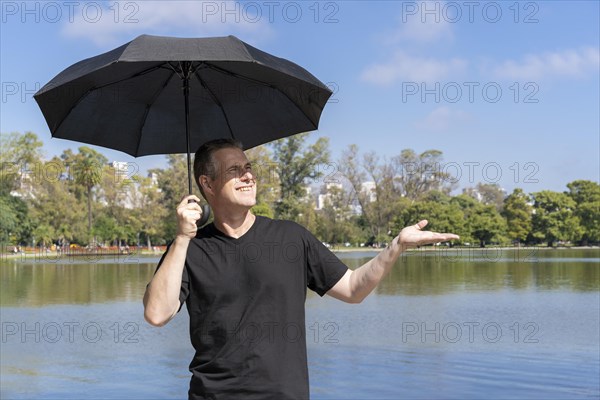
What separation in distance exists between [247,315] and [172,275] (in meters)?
0.24

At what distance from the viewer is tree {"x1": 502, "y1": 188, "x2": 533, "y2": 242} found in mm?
65625

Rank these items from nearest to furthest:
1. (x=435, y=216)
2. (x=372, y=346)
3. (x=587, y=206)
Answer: (x=372, y=346), (x=435, y=216), (x=587, y=206)

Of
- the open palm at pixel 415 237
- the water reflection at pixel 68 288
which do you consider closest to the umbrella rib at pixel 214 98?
the open palm at pixel 415 237

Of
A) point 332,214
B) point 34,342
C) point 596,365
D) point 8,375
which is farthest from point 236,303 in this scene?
point 332,214

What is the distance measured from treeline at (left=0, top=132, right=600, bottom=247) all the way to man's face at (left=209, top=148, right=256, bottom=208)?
46626 mm

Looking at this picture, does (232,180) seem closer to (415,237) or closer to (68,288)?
(415,237)

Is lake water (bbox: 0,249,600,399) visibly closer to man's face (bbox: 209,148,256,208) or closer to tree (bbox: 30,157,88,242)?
man's face (bbox: 209,148,256,208)

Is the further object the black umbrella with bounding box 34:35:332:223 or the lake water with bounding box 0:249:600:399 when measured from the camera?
the lake water with bounding box 0:249:600:399

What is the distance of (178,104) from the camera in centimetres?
309

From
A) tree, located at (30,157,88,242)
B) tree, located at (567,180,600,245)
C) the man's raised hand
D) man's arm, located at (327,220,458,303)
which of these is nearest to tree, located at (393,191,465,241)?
tree, located at (567,180,600,245)

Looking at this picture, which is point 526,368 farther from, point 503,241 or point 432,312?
point 503,241

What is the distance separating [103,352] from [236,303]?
10.3m

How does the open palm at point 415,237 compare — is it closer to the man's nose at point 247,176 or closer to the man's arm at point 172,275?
the man's nose at point 247,176

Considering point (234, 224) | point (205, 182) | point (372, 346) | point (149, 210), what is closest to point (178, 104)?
point (205, 182)
